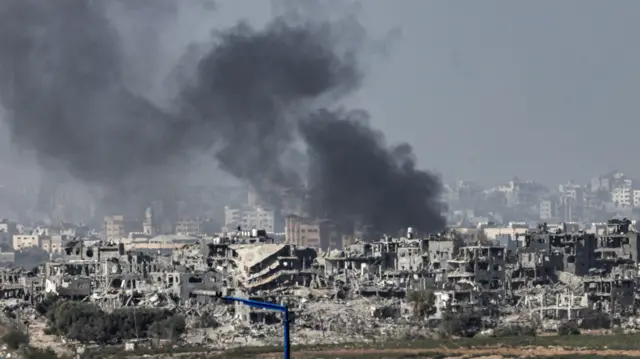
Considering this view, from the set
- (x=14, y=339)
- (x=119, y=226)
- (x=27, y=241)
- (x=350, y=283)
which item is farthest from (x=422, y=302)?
(x=119, y=226)

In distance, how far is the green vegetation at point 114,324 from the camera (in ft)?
189

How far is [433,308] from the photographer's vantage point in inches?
2440

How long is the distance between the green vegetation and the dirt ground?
6625 mm

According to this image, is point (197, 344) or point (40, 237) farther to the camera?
point (40, 237)

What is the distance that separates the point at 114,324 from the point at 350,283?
11986mm

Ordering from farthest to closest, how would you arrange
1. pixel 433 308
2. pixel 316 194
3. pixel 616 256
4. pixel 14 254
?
pixel 14 254 < pixel 316 194 < pixel 616 256 < pixel 433 308

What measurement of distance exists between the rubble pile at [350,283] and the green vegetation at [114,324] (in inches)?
30.1

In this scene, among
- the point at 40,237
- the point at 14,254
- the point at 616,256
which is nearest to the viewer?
the point at 616,256

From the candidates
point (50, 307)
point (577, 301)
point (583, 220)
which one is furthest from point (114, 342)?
point (583, 220)

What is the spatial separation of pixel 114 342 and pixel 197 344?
280 centimetres

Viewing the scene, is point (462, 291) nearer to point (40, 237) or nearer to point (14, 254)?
point (14, 254)

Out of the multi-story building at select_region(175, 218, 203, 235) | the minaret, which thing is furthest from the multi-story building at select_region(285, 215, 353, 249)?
the multi-story building at select_region(175, 218, 203, 235)

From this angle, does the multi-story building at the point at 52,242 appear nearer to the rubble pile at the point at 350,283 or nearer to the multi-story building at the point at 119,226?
the multi-story building at the point at 119,226

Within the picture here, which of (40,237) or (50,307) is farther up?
(40,237)
